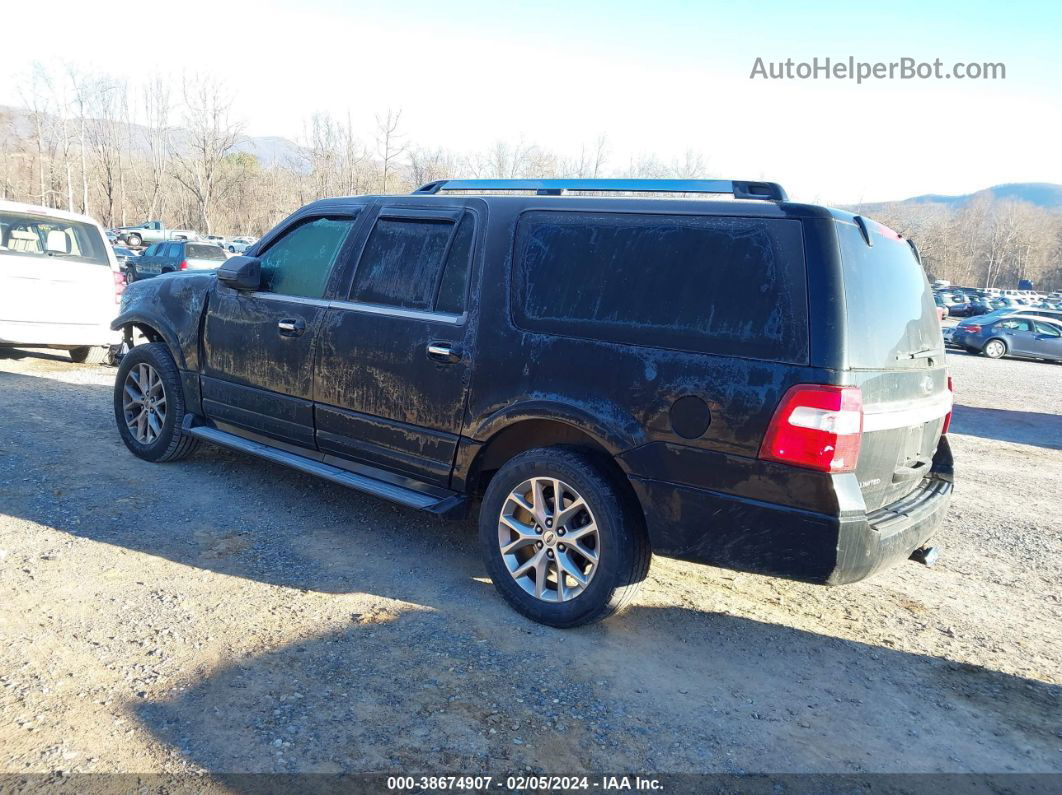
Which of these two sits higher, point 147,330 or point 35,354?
point 147,330

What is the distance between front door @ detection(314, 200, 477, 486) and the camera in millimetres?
3983

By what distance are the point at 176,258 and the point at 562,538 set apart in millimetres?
21089

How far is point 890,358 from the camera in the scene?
3299 millimetres

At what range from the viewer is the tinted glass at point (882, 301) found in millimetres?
3123

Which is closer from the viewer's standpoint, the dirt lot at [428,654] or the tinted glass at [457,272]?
the dirt lot at [428,654]

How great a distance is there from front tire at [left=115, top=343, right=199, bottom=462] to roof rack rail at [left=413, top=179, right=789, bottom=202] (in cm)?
252

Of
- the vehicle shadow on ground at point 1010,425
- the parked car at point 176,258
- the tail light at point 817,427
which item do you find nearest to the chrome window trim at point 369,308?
the tail light at point 817,427

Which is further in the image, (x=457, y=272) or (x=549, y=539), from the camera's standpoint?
(x=457, y=272)

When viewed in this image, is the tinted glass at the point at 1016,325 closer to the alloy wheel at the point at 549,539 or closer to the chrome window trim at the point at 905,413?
the chrome window trim at the point at 905,413

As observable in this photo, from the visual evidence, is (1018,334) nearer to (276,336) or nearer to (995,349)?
(995,349)

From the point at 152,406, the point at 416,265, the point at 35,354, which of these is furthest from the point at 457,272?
the point at 35,354

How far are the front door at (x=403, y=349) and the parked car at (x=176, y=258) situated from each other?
58.9 ft

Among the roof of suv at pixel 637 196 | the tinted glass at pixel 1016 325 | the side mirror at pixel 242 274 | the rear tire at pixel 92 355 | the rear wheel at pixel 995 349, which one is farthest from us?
the rear wheel at pixel 995 349

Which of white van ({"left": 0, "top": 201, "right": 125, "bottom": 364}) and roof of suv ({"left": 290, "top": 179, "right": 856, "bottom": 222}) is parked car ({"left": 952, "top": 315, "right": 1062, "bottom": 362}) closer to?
white van ({"left": 0, "top": 201, "right": 125, "bottom": 364})
